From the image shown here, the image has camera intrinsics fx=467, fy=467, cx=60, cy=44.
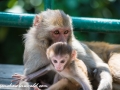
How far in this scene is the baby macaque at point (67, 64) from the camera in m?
4.45

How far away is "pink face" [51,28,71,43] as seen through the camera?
16.1 feet

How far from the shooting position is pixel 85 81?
450 centimetres

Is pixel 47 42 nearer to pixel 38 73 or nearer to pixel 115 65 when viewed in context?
pixel 38 73

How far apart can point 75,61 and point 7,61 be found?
4630 mm

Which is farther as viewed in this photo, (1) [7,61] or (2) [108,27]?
(1) [7,61]

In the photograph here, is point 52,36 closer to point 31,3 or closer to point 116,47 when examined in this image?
point 116,47

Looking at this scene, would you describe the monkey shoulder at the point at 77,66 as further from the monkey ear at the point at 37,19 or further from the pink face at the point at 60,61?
the monkey ear at the point at 37,19

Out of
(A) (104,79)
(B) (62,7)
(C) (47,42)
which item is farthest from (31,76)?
(B) (62,7)

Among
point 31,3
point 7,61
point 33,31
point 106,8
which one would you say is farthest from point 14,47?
point 33,31

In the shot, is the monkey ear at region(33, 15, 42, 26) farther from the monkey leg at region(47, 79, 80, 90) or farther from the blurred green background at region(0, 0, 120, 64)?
the blurred green background at region(0, 0, 120, 64)

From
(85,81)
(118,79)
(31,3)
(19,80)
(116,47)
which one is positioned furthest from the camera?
(31,3)

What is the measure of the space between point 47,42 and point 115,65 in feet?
3.20

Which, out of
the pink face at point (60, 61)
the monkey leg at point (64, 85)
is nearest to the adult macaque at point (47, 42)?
the monkey leg at point (64, 85)

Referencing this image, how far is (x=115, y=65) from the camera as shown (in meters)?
5.53
